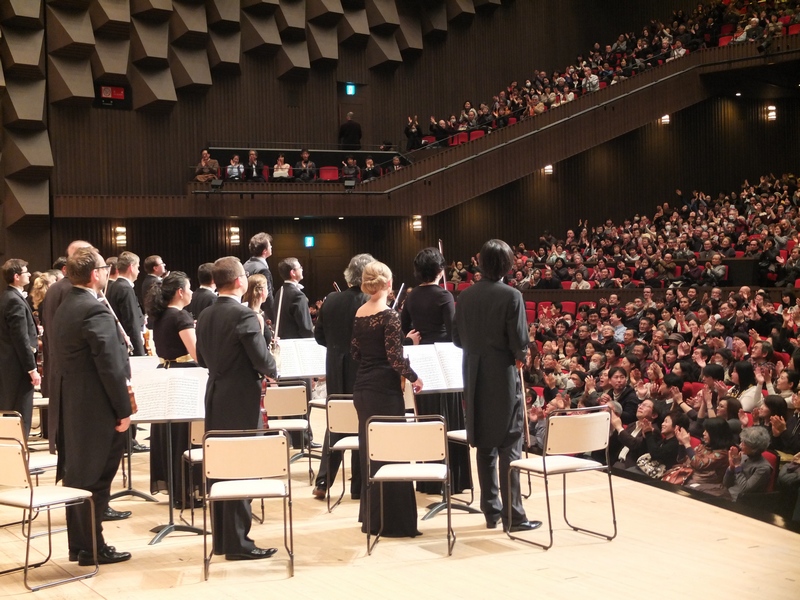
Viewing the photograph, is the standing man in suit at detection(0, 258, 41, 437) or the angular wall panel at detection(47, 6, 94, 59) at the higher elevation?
the angular wall panel at detection(47, 6, 94, 59)

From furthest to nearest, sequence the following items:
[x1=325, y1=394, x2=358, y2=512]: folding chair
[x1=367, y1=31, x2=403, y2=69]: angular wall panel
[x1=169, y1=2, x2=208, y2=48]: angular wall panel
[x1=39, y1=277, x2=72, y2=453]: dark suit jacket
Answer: [x1=367, y1=31, x2=403, y2=69]: angular wall panel → [x1=169, y1=2, x2=208, y2=48]: angular wall panel → [x1=325, y1=394, x2=358, y2=512]: folding chair → [x1=39, y1=277, x2=72, y2=453]: dark suit jacket

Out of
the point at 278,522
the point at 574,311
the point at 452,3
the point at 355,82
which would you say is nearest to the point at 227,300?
the point at 278,522

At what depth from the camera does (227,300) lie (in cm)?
459

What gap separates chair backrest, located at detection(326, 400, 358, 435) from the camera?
5.55 metres

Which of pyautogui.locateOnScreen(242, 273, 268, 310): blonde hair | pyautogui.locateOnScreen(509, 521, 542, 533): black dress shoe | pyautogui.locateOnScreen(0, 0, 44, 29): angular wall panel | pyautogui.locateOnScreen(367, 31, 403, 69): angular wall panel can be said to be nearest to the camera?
pyautogui.locateOnScreen(509, 521, 542, 533): black dress shoe

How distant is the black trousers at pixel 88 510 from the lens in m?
A: 4.44

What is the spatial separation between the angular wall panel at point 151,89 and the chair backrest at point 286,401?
420 inches

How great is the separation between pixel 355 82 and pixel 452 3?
292cm

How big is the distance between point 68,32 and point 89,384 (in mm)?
11644

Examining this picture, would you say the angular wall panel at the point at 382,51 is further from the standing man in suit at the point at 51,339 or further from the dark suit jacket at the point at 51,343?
the dark suit jacket at the point at 51,343

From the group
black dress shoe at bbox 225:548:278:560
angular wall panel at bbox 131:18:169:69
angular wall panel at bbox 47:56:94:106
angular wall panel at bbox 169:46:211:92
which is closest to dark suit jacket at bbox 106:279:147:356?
black dress shoe at bbox 225:548:278:560

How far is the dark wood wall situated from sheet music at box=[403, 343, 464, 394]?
38.3 feet

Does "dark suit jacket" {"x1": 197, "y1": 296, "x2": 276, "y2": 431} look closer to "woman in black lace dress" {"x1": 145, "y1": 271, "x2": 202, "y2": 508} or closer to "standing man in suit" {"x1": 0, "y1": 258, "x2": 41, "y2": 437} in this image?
"woman in black lace dress" {"x1": 145, "y1": 271, "x2": 202, "y2": 508}

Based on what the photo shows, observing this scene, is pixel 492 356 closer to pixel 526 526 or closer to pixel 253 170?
pixel 526 526
